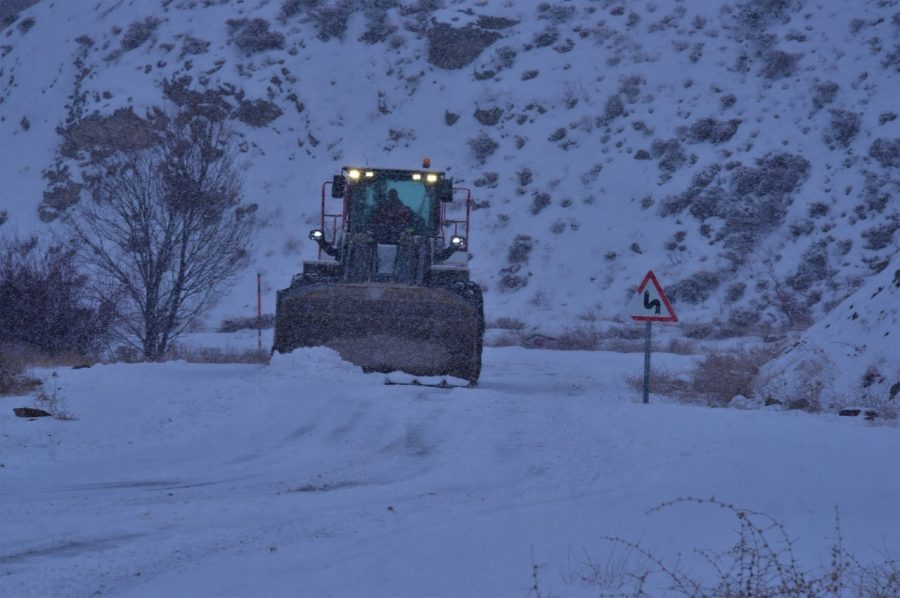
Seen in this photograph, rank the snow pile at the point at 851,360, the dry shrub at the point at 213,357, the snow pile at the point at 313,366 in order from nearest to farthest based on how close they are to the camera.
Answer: the snow pile at the point at 851,360
the snow pile at the point at 313,366
the dry shrub at the point at 213,357

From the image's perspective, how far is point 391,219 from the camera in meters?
15.9

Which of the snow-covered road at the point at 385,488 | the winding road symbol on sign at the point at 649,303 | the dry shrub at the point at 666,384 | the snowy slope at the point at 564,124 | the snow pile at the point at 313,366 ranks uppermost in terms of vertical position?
the snowy slope at the point at 564,124

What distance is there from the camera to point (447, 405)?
10.7 m

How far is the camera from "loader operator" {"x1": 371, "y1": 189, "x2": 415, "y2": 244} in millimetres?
15820

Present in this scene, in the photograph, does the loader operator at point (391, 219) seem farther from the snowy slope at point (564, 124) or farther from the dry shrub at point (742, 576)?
the snowy slope at point (564, 124)

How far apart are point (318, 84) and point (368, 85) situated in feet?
7.16

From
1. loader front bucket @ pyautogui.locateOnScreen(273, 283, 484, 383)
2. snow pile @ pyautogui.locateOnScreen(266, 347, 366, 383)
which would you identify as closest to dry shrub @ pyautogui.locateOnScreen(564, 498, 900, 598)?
snow pile @ pyautogui.locateOnScreen(266, 347, 366, 383)

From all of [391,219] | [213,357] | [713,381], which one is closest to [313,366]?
[391,219]

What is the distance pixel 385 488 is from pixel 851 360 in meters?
7.81

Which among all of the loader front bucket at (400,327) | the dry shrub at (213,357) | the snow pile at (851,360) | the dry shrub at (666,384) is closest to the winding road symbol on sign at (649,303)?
the dry shrub at (666,384)

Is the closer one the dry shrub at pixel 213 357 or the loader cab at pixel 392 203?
the loader cab at pixel 392 203

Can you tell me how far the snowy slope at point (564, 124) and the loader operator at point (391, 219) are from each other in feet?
39.6

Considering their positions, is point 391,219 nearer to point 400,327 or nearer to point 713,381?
point 400,327

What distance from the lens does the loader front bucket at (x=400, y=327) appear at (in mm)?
13656
